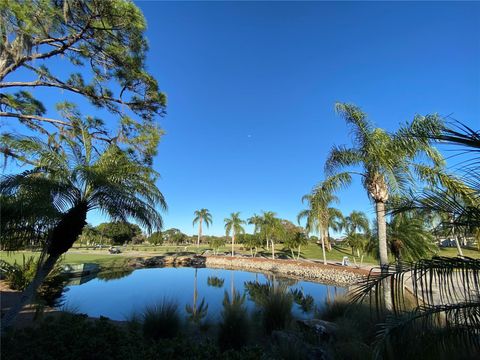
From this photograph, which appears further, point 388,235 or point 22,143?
point 388,235

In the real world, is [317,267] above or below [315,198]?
below

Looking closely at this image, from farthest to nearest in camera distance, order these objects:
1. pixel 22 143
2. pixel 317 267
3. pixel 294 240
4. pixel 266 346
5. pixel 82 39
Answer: pixel 294 240 → pixel 317 267 → pixel 82 39 → pixel 22 143 → pixel 266 346

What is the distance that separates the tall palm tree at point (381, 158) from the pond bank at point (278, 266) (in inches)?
223

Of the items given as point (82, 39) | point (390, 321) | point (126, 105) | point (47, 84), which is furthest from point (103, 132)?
point (390, 321)

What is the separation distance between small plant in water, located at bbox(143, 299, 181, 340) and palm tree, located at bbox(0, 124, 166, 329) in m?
3.11

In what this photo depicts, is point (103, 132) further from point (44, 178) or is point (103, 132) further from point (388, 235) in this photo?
A: point (388, 235)

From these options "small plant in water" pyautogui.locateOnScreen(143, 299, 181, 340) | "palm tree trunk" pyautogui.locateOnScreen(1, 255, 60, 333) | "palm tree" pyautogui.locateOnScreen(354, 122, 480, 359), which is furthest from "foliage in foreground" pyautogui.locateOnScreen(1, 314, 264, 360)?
"palm tree trunk" pyautogui.locateOnScreen(1, 255, 60, 333)

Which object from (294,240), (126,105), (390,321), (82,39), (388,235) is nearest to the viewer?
(390,321)

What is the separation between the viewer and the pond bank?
21.4m

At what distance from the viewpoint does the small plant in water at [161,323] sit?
696 cm

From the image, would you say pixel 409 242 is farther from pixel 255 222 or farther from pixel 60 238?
pixel 255 222

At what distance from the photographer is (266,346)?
6.82 meters

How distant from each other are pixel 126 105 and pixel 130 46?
2332 millimetres

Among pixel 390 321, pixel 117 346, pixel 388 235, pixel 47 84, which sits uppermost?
pixel 47 84
